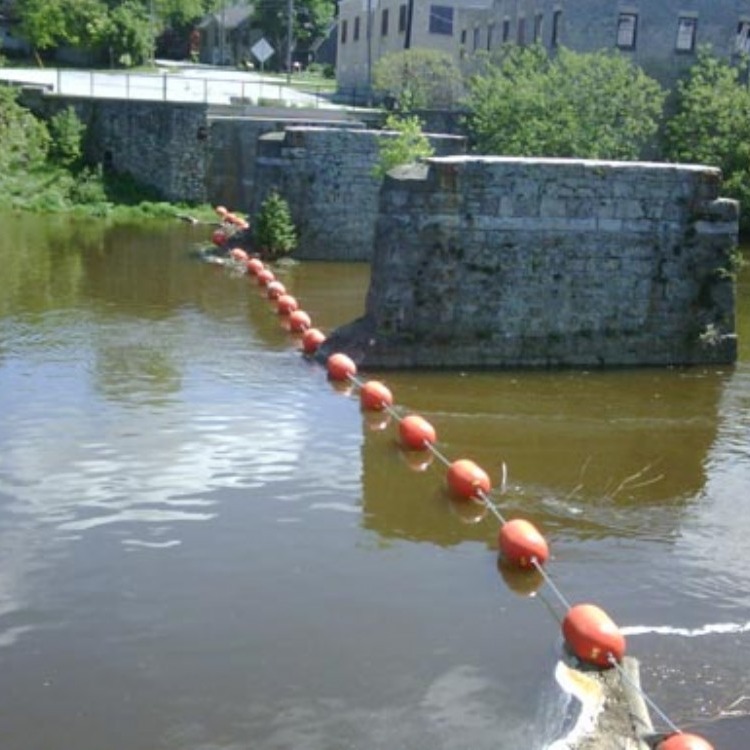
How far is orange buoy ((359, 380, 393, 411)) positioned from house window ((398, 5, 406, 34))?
38.6 metres

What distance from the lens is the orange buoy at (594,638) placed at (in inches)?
296

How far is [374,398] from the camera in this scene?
13656mm

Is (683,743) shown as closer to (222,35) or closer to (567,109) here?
(567,109)

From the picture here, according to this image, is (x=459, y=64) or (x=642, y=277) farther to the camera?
(x=459, y=64)

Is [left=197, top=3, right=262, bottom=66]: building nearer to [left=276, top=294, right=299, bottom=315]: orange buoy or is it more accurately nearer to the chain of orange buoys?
[left=276, top=294, right=299, bottom=315]: orange buoy

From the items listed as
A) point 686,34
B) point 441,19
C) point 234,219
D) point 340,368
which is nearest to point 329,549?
point 340,368

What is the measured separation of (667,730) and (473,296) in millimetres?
9110

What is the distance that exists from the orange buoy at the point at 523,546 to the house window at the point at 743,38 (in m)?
32.3

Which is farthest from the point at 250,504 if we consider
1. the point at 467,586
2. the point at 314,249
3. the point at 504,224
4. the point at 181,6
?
the point at 181,6

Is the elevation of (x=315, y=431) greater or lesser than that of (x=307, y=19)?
lesser

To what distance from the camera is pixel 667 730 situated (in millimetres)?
6980

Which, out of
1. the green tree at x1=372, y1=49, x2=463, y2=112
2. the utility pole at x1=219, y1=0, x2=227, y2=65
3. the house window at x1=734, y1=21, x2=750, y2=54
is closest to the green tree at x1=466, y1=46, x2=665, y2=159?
the house window at x1=734, y1=21, x2=750, y2=54

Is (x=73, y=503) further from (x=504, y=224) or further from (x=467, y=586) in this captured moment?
(x=504, y=224)

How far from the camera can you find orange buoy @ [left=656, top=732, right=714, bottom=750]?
6.27m
